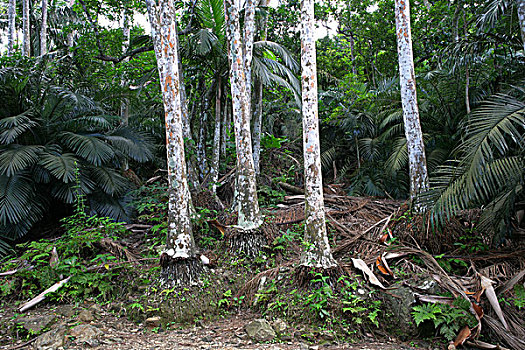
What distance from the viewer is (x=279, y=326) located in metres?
3.75

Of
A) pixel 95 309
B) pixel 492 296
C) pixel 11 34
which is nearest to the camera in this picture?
pixel 492 296

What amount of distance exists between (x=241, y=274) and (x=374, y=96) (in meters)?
6.04

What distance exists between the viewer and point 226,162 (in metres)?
8.35

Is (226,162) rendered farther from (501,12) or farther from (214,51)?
(501,12)

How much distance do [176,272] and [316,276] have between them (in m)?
1.70

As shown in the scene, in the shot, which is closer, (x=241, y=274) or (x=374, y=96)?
(x=241, y=274)

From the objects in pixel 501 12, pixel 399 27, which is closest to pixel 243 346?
pixel 399 27

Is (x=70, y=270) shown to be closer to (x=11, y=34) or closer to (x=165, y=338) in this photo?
(x=165, y=338)

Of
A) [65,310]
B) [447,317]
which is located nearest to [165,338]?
[65,310]

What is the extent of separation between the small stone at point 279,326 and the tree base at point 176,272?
3.69ft

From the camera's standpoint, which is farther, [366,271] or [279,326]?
[366,271]

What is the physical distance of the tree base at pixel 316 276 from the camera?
396 cm

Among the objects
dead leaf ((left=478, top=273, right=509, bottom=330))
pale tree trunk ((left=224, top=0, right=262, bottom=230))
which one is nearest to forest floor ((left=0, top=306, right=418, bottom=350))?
dead leaf ((left=478, top=273, right=509, bottom=330))

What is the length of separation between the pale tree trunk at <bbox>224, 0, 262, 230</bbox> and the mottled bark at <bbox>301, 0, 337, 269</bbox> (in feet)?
3.77
